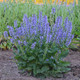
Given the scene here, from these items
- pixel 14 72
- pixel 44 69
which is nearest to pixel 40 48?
pixel 44 69

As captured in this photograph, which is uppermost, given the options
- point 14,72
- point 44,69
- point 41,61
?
point 41,61

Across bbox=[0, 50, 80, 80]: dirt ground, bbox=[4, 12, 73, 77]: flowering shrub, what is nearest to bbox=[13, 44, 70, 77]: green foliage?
bbox=[4, 12, 73, 77]: flowering shrub

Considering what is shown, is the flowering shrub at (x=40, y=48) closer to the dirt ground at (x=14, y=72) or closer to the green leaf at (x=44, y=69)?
the green leaf at (x=44, y=69)

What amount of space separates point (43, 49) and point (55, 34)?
272 millimetres

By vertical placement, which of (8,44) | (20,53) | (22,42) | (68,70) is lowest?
(8,44)

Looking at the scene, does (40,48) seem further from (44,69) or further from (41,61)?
(44,69)

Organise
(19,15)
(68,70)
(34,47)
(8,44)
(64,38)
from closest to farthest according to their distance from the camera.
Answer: (34,47) → (64,38) → (68,70) → (8,44) → (19,15)

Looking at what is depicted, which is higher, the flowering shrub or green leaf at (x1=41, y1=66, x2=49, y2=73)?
the flowering shrub

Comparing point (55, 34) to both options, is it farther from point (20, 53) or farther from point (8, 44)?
point (8, 44)

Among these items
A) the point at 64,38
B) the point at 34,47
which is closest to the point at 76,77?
the point at 64,38

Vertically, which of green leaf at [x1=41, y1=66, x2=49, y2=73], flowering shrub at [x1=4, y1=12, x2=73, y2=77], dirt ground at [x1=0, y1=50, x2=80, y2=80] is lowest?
dirt ground at [x1=0, y1=50, x2=80, y2=80]

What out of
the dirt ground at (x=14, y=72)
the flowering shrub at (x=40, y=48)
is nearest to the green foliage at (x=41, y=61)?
the flowering shrub at (x=40, y=48)

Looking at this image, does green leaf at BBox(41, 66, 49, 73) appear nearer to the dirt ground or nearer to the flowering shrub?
the flowering shrub

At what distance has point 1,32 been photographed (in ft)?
14.1
